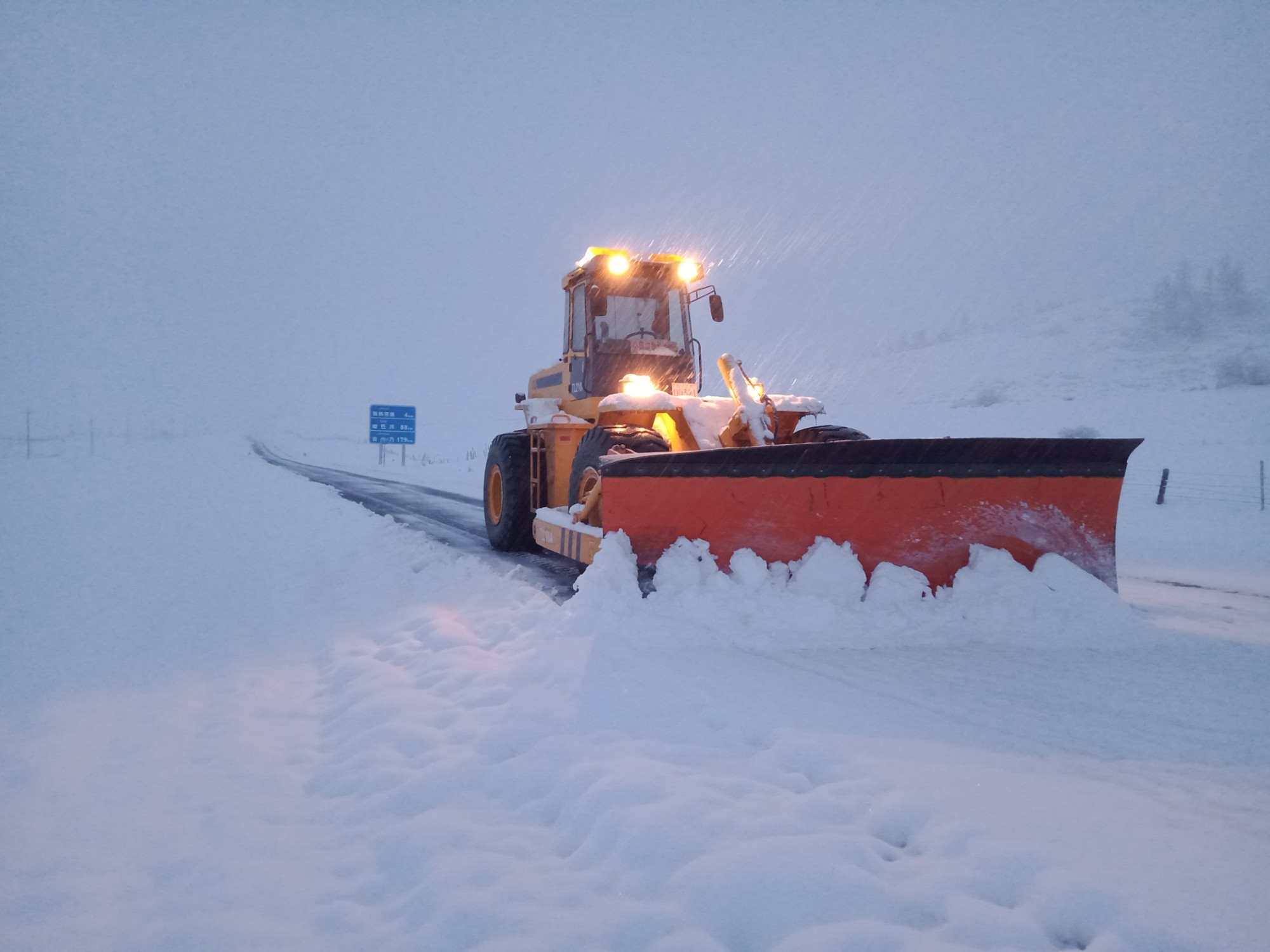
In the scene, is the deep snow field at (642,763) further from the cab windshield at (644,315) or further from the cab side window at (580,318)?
the cab windshield at (644,315)

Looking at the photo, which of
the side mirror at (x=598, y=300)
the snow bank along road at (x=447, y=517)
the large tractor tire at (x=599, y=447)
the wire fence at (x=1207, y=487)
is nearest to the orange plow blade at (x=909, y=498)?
the large tractor tire at (x=599, y=447)

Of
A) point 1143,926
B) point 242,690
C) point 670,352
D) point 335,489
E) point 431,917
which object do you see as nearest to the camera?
point 1143,926

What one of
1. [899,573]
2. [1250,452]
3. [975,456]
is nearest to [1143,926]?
[899,573]

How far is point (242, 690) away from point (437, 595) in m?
1.84

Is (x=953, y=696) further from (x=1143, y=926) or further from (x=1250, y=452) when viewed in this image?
(x=1250, y=452)

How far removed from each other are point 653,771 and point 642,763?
0.07m

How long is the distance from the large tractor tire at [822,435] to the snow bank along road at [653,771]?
1834 mm

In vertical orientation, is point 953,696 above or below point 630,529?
below

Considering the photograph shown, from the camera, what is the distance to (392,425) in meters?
35.5

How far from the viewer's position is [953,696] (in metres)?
3.12

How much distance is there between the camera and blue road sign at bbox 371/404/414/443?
34.8m

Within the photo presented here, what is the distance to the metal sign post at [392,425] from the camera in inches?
1368

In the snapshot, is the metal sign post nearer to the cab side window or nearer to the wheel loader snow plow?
the cab side window

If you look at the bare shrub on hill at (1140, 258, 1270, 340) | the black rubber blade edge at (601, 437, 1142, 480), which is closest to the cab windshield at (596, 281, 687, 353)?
the black rubber blade edge at (601, 437, 1142, 480)
